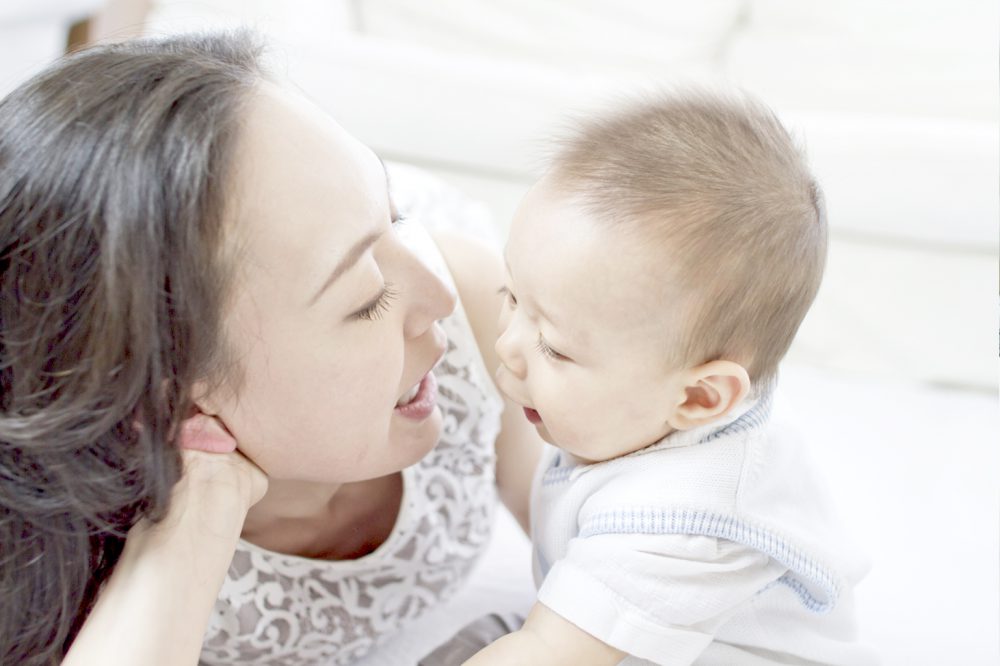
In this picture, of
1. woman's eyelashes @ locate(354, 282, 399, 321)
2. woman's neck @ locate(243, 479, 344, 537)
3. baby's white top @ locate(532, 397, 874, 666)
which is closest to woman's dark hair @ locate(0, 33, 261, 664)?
woman's eyelashes @ locate(354, 282, 399, 321)

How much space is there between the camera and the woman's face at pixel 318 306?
2.79ft

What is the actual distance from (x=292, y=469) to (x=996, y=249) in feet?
3.55

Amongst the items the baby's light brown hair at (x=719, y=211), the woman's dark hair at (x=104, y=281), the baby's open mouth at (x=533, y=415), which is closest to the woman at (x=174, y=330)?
the woman's dark hair at (x=104, y=281)

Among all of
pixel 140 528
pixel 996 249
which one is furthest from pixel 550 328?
pixel 996 249

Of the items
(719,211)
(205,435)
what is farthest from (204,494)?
(719,211)

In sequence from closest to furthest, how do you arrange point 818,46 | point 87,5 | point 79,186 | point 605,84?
1. point 79,186
2. point 605,84
3. point 818,46
4. point 87,5

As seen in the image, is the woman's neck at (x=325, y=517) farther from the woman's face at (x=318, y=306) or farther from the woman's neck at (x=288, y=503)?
the woman's face at (x=318, y=306)

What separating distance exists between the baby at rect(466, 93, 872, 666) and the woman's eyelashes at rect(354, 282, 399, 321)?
0.11 m

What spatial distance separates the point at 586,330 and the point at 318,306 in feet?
0.76

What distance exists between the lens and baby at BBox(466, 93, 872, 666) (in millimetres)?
840

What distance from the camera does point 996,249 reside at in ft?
4.89

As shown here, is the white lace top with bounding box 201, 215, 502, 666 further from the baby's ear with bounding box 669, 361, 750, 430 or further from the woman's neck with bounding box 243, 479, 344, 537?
the baby's ear with bounding box 669, 361, 750, 430

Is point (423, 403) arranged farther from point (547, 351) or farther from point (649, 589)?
point (649, 589)

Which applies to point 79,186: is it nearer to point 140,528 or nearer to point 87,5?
point 140,528
